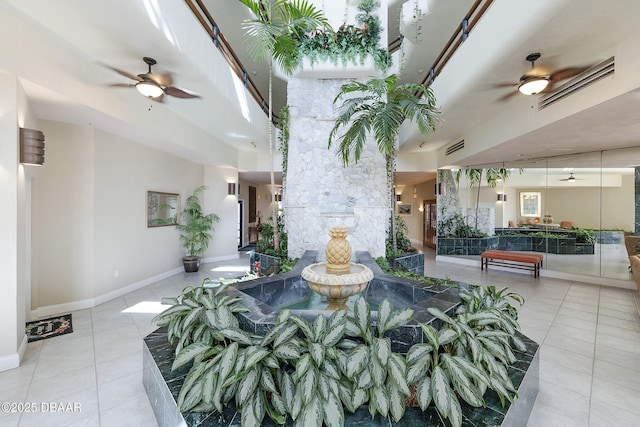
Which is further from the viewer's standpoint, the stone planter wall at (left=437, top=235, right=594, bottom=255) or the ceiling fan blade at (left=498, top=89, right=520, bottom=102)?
the stone planter wall at (left=437, top=235, right=594, bottom=255)

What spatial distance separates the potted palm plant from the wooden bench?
6.85 m

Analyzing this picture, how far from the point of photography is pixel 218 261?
25.5 feet

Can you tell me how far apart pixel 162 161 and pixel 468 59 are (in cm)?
592

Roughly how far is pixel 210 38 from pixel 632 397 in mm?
5989

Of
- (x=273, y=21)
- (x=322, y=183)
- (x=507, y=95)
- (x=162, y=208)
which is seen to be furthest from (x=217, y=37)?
(x=507, y=95)

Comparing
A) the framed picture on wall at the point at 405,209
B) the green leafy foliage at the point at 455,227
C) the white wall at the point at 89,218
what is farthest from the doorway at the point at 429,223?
the white wall at the point at 89,218

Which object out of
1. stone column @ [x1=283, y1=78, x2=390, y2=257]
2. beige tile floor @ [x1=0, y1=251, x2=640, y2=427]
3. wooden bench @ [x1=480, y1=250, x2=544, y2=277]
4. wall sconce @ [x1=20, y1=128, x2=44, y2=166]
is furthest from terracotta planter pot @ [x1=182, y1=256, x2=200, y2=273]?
wooden bench @ [x1=480, y1=250, x2=544, y2=277]

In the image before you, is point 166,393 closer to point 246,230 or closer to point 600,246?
point 600,246

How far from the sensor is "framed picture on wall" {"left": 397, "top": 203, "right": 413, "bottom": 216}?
11894 millimetres

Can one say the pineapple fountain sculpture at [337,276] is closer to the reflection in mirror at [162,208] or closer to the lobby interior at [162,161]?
the lobby interior at [162,161]

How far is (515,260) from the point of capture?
6.20 meters

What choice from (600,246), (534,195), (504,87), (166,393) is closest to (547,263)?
(600,246)

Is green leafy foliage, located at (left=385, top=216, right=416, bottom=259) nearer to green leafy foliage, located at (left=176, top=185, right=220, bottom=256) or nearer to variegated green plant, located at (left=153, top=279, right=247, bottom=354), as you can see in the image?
variegated green plant, located at (left=153, top=279, right=247, bottom=354)

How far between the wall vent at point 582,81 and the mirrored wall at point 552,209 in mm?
3049
